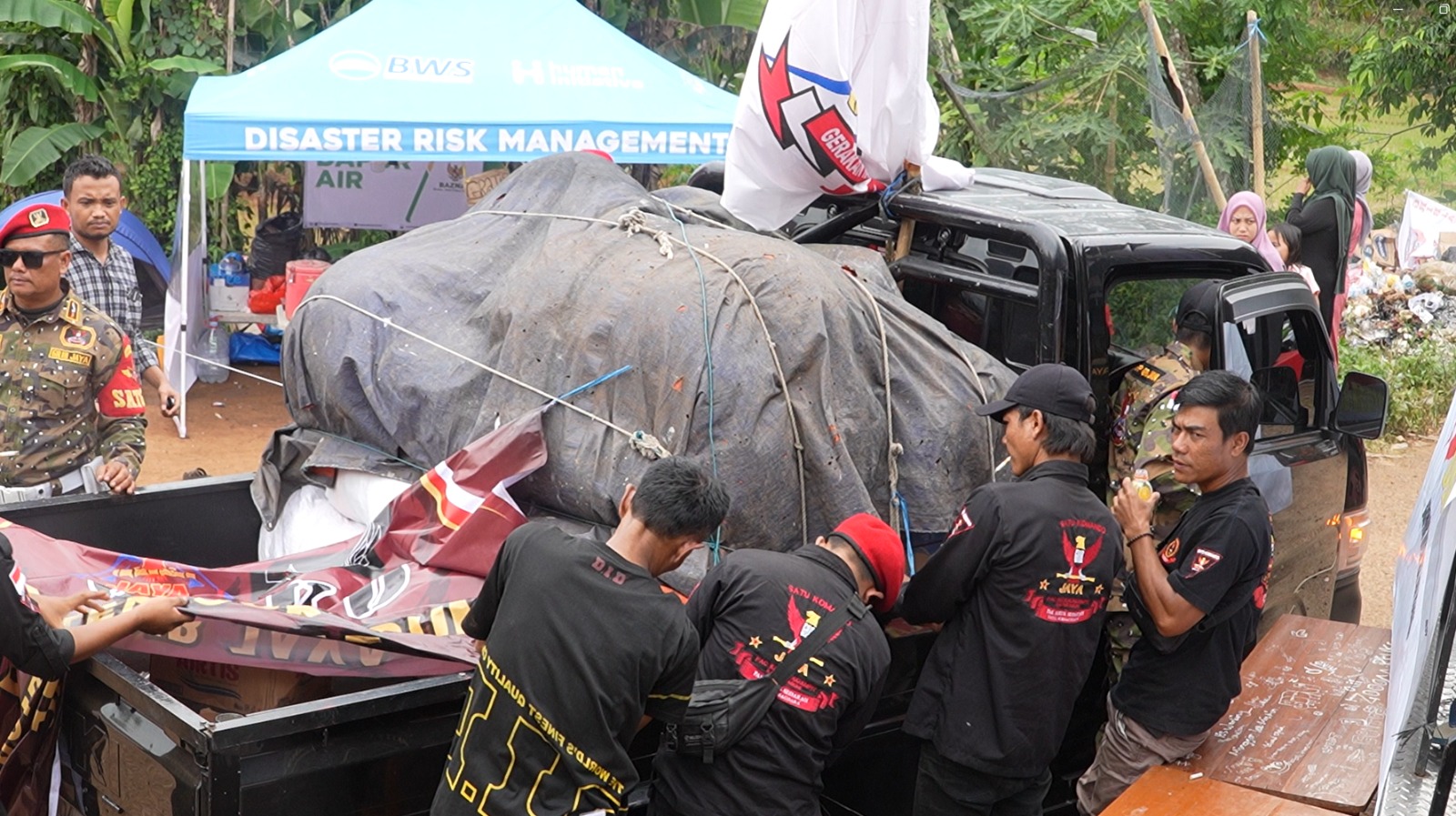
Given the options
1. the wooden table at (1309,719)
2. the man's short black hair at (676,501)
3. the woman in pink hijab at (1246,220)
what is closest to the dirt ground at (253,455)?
the woman in pink hijab at (1246,220)

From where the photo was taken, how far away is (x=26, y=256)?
4.39m

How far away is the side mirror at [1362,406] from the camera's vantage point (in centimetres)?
429

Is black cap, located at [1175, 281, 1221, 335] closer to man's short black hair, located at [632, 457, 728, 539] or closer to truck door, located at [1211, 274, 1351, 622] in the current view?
truck door, located at [1211, 274, 1351, 622]

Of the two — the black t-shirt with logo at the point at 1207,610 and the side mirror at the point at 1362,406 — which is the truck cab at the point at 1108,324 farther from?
the black t-shirt with logo at the point at 1207,610

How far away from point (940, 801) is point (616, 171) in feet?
7.42

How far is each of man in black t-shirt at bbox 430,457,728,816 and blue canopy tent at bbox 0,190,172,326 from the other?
7.36m

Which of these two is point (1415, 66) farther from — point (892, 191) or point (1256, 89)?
point (892, 191)

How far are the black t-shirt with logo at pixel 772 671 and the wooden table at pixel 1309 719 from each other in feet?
3.93

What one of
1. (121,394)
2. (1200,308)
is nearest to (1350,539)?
(1200,308)

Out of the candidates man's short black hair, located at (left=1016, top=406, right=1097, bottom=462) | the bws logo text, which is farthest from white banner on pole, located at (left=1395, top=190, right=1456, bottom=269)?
man's short black hair, located at (left=1016, top=406, right=1097, bottom=462)

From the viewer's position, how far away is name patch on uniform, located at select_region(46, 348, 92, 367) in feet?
14.7

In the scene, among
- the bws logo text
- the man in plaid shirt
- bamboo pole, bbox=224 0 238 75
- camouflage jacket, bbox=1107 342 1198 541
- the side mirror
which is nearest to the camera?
camouflage jacket, bbox=1107 342 1198 541

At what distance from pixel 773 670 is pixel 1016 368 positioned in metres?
1.53

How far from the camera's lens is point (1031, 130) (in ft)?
27.4
